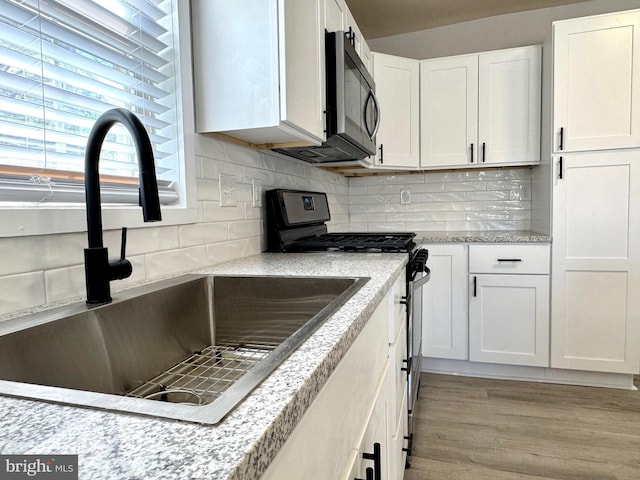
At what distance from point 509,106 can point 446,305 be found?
1.39m

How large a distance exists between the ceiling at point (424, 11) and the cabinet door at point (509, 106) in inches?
16.2

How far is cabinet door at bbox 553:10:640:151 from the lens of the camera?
218 cm

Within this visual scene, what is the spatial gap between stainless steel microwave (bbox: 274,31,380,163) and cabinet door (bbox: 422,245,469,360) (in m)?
0.91

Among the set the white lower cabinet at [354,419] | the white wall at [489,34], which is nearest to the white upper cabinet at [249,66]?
the white lower cabinet at [354,419]

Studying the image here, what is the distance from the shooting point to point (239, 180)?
1549 mm

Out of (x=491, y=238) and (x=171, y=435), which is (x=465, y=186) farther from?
(x=171, y=435)


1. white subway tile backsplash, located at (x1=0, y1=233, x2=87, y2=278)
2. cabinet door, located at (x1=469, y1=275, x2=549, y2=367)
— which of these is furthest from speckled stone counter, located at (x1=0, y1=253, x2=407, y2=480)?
cabinet door, located at (x1=469, y1=275, x2=549, y2=367)

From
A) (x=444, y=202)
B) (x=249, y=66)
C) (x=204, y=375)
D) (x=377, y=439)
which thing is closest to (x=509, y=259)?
(x=444, y=202)

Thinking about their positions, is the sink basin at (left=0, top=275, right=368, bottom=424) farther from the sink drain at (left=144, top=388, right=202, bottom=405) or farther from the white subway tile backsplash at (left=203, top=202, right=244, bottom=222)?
the white subway tile backsplash at (left=203, top=202, right=244, bottom=222)

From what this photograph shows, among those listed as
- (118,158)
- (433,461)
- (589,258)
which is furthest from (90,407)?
(589,258)

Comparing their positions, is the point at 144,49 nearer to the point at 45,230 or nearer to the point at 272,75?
the point at 272,75

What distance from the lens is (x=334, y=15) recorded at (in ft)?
5.71

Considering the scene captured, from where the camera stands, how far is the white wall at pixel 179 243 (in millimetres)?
765

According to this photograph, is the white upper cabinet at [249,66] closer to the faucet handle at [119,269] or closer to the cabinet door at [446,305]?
the faucet handle at [119,269]
